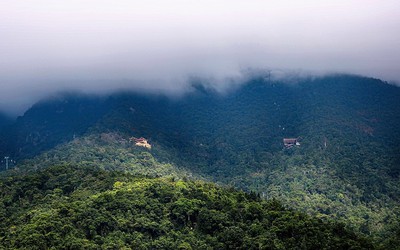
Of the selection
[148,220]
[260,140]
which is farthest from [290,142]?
[148,220]

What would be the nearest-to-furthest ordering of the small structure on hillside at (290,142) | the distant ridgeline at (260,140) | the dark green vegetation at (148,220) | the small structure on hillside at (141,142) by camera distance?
the dark green vegetation at (148,220)
the distant ridgeline at (260,140)
the small structure on hillside at (141,142)
the small structure on hillside at (290,142)

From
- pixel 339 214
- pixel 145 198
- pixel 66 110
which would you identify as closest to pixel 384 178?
pixel 339 214

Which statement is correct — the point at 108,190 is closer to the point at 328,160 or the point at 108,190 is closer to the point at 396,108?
the point at 328,160

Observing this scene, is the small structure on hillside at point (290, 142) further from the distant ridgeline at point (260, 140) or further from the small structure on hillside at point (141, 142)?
the small structure on hillside at point (141, 142)

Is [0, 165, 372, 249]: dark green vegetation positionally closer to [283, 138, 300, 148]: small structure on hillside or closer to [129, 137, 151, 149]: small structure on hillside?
[129, 137, 151, 149]: small structure on hillside

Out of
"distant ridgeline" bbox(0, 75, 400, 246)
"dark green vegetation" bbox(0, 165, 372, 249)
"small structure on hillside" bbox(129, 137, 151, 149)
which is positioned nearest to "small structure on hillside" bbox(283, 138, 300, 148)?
"distant ridgeline" bbox(0, 75, 400, 246)

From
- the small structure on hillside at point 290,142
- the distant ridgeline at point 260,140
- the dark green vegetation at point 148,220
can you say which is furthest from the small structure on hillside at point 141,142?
the dark green vegetation at point 148,220
